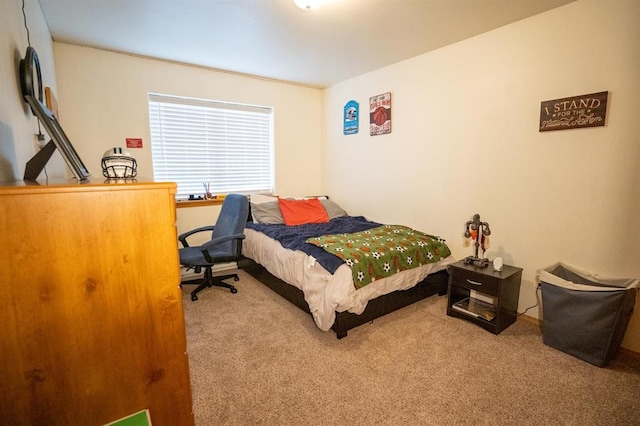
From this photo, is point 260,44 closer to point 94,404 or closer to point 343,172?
point 343,172

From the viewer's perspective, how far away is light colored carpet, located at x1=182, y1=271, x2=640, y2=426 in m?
1.56

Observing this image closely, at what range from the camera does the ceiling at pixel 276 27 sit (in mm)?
2143

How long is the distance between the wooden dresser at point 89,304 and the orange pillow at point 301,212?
2518 millimetres

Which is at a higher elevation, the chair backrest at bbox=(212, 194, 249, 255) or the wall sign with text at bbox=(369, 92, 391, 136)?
the wall sign with text at bbox=(369, 92, 391, 136)

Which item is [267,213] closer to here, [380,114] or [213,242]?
[213,242]

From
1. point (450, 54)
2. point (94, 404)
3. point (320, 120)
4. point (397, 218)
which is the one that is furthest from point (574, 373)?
point (320, 120)

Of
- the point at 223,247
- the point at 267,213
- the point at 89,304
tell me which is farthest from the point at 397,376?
the point at 267,213

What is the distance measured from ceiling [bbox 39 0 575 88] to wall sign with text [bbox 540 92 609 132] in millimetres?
709

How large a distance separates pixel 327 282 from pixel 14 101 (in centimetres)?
204

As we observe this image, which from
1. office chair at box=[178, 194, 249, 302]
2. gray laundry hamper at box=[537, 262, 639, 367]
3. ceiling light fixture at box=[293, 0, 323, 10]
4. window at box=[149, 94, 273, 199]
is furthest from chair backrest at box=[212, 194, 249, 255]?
gray laundry hamper at box=[537, 262, 639, 367]

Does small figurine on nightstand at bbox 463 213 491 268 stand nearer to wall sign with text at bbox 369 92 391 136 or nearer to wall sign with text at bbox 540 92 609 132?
wall sign with text at bbox 540 92 609 132

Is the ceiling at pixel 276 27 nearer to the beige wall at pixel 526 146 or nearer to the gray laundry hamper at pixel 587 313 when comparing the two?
the beige wall at pixel 526 146

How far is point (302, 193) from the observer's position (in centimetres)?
448

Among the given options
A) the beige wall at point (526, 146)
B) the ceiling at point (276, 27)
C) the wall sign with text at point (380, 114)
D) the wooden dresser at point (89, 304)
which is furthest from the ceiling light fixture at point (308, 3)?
the wooden dresser at point (89, 304)
